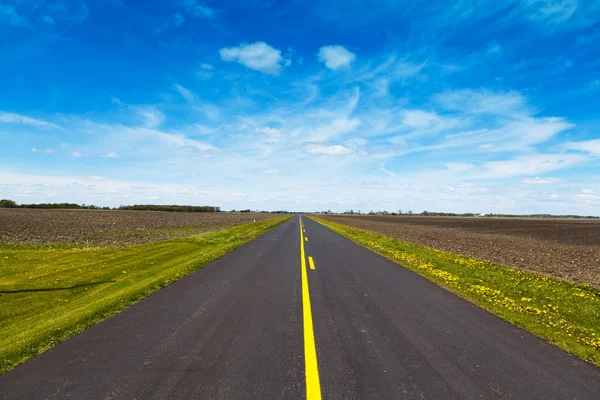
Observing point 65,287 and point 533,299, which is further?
point 65,287

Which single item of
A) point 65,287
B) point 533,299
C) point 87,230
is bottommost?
point 65,287

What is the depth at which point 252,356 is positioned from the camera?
461 cm

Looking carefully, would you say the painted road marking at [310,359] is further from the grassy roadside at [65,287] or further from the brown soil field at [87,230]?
the brown soil field at [87,230]

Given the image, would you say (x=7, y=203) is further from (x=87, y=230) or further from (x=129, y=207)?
(x=87, y=230)

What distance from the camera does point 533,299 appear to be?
28.0ft

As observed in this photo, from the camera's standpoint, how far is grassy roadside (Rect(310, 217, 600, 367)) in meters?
5.82

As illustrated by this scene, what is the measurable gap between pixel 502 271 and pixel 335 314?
9908 millimetres

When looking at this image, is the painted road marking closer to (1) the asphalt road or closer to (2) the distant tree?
(1) the asphalt road

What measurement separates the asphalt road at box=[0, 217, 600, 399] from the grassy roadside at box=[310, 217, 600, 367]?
1.63 ft

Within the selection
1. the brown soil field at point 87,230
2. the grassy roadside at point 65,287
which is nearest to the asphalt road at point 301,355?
the grassy roadside at point 65,287

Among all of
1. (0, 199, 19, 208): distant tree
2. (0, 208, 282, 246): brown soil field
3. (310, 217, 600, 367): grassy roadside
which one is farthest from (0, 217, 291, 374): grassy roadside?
(0, 199, 19, 208): distant tree

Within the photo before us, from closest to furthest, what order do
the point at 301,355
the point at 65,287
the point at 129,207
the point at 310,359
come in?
1. the point at 310,359
2. the point at 301,355
3. the point at 65,287
4. the point at 129,207

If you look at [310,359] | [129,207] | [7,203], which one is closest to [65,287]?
[310,359]

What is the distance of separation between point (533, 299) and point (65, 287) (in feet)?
45.0
